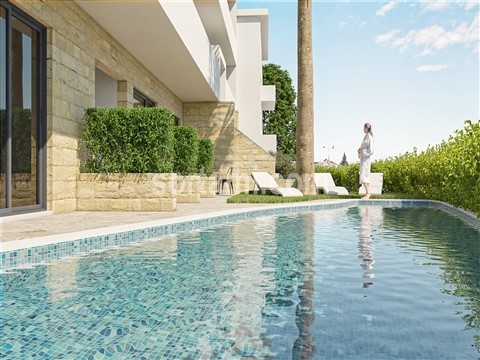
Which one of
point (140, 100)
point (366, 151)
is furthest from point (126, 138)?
point (366, 151)

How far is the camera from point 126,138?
930 centimetres

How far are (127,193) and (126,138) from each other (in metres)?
1.12

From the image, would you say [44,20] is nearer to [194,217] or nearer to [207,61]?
[194,217]

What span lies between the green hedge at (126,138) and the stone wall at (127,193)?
19 centimetres

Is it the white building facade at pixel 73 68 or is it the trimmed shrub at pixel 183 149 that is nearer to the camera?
the white building facade at pixel 73 68

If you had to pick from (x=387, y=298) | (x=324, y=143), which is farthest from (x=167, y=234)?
(x=324, y=143)

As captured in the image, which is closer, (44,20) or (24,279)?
(24,279)

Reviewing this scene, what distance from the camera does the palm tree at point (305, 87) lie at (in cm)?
1437

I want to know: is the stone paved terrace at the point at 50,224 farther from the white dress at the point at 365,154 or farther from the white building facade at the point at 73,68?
the white dress at the point at 365,154

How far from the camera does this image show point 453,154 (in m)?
10.0

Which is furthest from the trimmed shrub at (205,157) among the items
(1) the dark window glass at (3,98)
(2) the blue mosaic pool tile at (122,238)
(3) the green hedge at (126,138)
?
(1) the dark window glass at (3,98)

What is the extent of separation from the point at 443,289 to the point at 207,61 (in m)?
12.5

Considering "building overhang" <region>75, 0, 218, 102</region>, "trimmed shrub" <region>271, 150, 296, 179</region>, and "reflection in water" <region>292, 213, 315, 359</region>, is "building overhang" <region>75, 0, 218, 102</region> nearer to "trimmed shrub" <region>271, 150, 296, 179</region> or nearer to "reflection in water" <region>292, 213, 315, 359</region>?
"reflection in water" <region>292, 213, 315, 359</region>

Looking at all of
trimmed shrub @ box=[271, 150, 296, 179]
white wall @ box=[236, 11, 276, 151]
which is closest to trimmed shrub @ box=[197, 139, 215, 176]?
trimmed shrub @ box=[271, 150, 296, 179]
